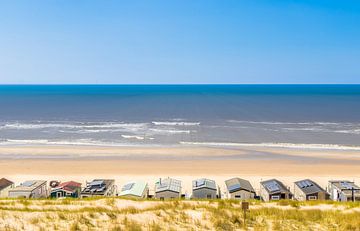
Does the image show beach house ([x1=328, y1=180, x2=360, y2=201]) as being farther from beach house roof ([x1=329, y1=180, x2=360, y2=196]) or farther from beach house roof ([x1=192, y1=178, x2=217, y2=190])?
beach house roof ([x1=192, y1=178, x2=217, y2=190])

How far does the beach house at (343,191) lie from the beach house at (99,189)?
55.0ft

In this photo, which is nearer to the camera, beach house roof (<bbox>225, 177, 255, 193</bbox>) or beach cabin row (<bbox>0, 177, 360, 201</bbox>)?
beach cabin row (<bbox>0, 177, 360, 201</bbox>)

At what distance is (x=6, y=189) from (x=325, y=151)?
3591 centimetres

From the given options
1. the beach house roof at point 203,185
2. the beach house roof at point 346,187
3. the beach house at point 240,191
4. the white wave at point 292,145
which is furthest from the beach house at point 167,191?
the white wave at point 292,145

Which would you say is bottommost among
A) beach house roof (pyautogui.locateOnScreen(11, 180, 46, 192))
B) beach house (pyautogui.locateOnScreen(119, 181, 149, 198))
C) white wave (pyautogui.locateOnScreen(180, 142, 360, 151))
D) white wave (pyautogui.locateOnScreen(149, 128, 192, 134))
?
beach house (pyautogui.locateOnScreen(119, 181, 149, 198))

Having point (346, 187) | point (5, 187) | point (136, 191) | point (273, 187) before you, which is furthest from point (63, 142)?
point (346, 187)

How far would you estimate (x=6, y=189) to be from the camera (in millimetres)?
26625

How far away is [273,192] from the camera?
2516 centimetres

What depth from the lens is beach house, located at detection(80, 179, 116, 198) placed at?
2523cm

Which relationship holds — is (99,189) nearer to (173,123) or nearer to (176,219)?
(176,219)

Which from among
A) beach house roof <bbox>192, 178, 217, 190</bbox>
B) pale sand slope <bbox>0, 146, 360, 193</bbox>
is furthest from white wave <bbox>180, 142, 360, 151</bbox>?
beach house roof <bbox>192, 178, 217, 190</bbox>

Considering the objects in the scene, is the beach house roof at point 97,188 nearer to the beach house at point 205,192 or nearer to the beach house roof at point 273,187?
the beach house at point 205,192

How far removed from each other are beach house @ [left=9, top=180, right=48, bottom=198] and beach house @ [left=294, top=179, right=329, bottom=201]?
19027mm

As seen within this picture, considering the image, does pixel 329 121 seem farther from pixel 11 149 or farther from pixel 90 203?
pixel 90 203
